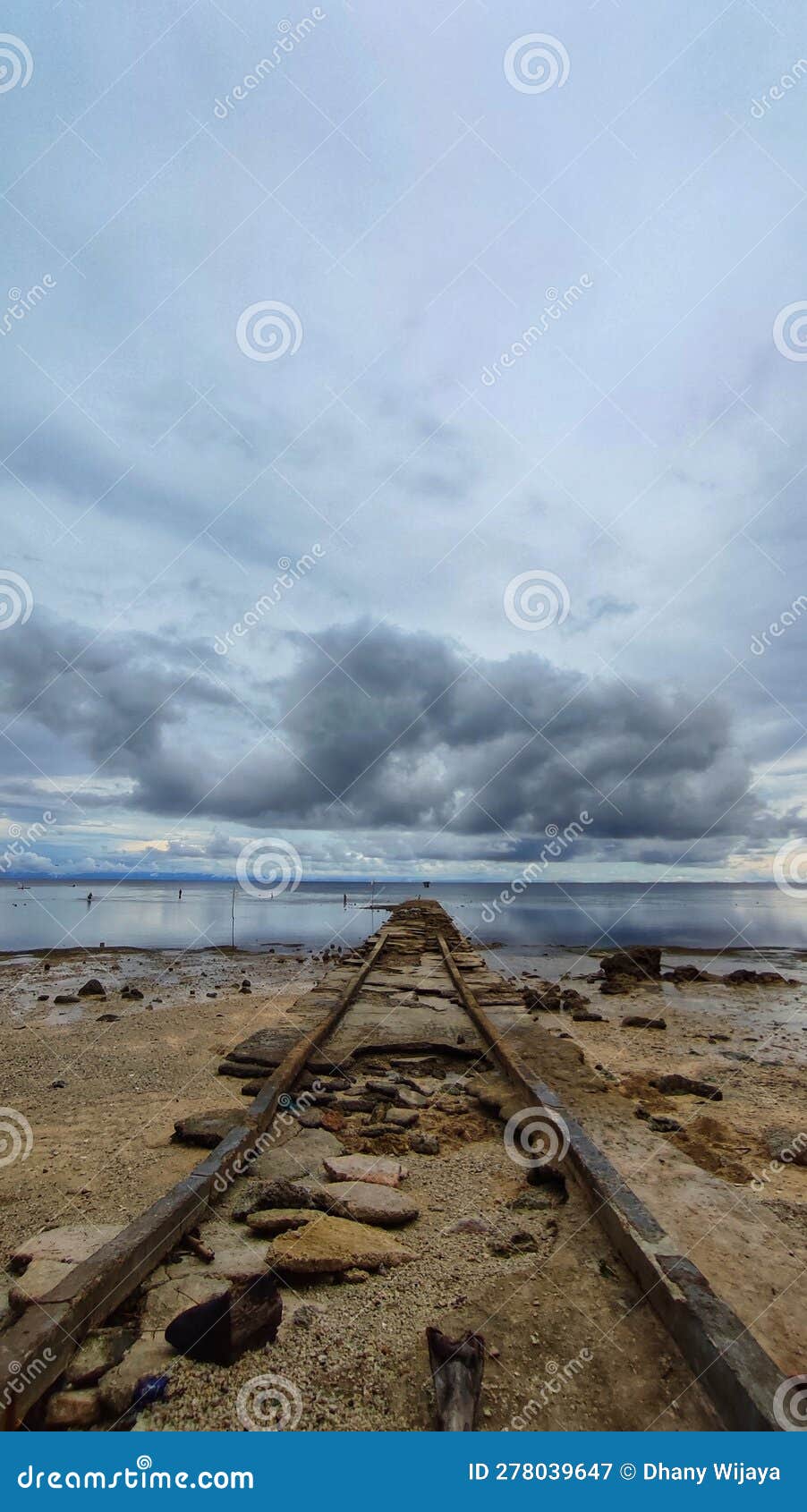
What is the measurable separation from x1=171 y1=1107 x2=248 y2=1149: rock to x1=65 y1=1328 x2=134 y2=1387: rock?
2.42 meters

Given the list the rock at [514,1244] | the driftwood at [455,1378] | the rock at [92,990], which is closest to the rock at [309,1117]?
the rock at [514,1244]

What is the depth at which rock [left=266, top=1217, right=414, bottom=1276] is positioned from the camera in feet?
11.7

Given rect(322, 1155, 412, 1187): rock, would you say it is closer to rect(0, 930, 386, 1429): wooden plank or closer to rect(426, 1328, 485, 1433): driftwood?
rect(0, 930, 386, 1429): wooden plank

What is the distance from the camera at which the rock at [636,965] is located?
19.7m

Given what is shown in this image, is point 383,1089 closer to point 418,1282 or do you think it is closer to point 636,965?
point 418,1282

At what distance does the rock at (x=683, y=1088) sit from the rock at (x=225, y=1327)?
6.47 m

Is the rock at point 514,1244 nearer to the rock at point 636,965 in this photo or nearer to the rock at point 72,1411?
the rock at point 72,1411

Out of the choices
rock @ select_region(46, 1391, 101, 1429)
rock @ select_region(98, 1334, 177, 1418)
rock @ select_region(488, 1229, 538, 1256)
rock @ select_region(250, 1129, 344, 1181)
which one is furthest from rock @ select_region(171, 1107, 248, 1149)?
rock @ select_region(46, 1391, 101, 1429)

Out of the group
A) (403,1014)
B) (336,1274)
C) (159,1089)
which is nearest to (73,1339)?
(336,1274)

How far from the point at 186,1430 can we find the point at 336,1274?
3.76ft

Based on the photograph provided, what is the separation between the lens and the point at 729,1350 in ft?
8.89

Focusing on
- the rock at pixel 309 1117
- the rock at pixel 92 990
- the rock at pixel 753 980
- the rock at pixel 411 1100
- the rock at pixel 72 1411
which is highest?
the rock at pixel 753 980

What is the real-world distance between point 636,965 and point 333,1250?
18.4 metres

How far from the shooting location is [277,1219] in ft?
13.1
